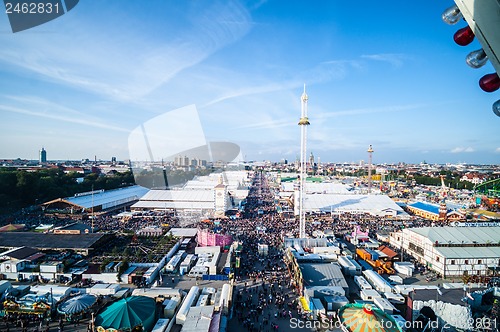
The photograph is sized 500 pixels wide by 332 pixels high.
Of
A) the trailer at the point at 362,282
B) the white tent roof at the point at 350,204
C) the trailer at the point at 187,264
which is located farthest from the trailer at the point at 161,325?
the white tent roof at the point at 350,204

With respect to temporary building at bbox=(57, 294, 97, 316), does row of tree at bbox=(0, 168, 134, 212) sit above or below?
above

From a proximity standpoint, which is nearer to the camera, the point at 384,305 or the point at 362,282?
the point at 384,305

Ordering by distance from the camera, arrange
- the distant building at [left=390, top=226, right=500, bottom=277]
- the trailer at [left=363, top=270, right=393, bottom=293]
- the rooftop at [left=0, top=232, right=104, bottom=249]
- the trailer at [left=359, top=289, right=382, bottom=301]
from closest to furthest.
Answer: the trailer at [left=359, top=289, right=382, bottom=301] → the trailer at [left=363, top=270, right=393, bottom=293] → the distant building at [left=390, top=226, right=500, bottom=277] → the rooftop at [left=0, top=232, right=104, bottom=249]

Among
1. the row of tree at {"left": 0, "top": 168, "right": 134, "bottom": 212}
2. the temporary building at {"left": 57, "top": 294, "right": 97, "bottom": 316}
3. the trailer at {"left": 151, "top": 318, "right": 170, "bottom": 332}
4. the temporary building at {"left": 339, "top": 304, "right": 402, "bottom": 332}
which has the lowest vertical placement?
the trailer at {"left": 151, "top": 318, "right": 170, "bottom": 332}

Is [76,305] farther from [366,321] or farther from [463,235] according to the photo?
[463,235]

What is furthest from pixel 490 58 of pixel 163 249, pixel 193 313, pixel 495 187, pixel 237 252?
pixel 495 187

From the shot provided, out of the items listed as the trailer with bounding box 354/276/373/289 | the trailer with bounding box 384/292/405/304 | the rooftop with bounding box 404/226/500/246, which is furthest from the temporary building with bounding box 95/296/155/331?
the rooftop with bounding box 404/226/500/246

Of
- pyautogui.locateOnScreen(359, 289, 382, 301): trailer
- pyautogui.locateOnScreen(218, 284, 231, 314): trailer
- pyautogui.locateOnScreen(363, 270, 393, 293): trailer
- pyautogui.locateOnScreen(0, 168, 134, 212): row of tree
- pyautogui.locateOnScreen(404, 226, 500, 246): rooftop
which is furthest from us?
pyautogui.locateOnScreen(0, 168, 134, 212): row of tree

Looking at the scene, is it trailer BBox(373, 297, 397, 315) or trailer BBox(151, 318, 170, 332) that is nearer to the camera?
trailer BBox(151, 318, 170, 332)

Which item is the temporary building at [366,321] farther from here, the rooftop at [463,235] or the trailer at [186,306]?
the rooftop at [463,235]

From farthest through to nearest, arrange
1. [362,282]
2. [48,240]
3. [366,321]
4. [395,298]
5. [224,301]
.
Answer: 1. [48,240]
2. [362,282]
3. [395,298]
4. [224,301]
5. [366,321]

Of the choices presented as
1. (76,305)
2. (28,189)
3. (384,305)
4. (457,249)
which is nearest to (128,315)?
(76,305)

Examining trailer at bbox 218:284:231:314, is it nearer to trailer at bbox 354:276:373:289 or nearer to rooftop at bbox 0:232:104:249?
trailer at bbox 354:276:373:289
